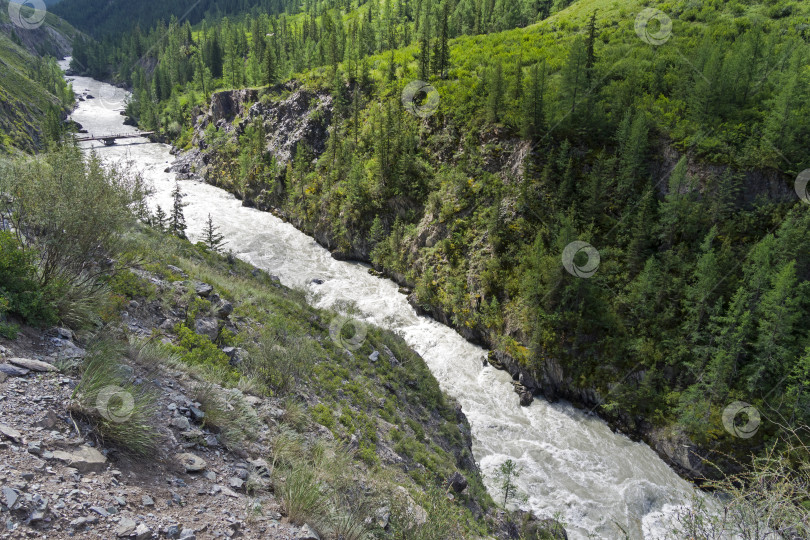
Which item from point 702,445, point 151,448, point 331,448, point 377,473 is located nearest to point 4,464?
point 151,448

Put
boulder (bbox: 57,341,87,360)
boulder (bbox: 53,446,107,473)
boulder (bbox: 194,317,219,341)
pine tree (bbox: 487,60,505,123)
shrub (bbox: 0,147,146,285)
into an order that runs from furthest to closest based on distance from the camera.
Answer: pine tree (bbox: 487,60,505,123) < boulder (bbox: 194,317,219,341) < shrub (bbox: 0,147,146,285) < boulder (bbox: 57,341,87,360) < boulder (bbox: 53,446,107,473)

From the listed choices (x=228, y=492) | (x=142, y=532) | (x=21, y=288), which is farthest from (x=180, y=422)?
(x=21, y=288)

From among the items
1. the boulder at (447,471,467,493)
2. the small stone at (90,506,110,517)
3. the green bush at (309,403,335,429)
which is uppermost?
the small stone at (90,506,110,517)

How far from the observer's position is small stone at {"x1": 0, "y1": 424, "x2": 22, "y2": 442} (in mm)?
3797

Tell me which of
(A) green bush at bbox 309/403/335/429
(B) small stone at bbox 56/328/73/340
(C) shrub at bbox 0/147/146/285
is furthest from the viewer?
(A) green bush at bbox 309/403/335/429

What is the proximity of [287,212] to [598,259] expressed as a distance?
31.5 m

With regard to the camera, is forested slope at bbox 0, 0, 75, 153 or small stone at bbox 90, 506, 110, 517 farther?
forested slope at bbox 0, 0, 75, 153

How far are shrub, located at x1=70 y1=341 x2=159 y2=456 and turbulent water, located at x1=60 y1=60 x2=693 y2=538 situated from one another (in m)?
8.15

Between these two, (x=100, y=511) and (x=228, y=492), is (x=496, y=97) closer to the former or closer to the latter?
(x=228, y=492)

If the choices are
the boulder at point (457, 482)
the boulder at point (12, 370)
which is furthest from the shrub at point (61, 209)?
the boulder at point (457, 482)

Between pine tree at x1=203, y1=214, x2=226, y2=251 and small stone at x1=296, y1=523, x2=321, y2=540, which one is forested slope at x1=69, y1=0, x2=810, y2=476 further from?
small stone at x1=296, y1=523, x2=321, y2=540

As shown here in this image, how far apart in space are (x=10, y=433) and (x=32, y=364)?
3.97 ft

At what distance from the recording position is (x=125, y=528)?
3625 mm

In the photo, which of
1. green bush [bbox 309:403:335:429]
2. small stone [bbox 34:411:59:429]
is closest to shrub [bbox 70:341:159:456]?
small stone [bbox 34:411:59:429]
